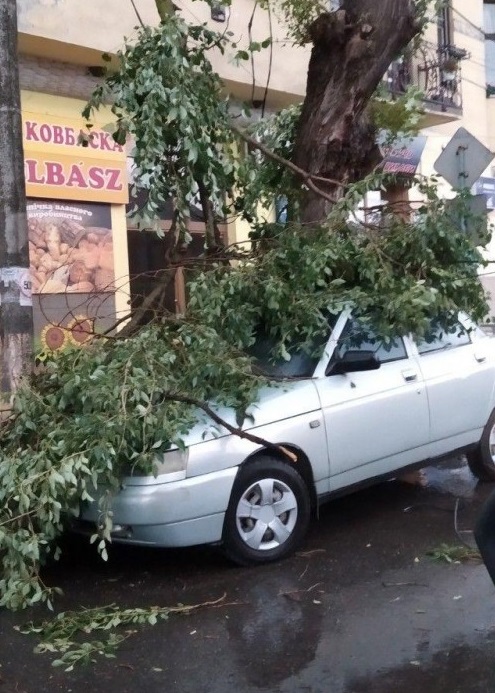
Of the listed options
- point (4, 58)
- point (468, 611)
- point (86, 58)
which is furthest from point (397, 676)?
point (86, 58)

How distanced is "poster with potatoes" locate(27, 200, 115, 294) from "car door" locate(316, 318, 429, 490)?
4884mm

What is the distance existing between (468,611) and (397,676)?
88 centimetres

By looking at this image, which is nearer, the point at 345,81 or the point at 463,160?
the point at 345,81

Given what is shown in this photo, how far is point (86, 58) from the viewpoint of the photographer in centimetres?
1100

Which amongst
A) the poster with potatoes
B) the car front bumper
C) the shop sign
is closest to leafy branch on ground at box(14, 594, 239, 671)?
the car front bumper

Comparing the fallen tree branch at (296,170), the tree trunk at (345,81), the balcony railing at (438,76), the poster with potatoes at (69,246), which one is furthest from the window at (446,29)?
the fallen tree branch at (296,170)

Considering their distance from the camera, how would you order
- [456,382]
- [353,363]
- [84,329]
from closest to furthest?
[353,363] < [84,329] < [456,382]

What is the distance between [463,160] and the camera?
930 cm

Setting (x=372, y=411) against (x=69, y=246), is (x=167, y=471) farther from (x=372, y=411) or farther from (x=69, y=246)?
(x=69, y=246)

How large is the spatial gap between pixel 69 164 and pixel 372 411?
629 centimetres

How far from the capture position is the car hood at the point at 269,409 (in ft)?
17.7

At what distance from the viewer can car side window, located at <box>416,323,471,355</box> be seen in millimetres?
6848

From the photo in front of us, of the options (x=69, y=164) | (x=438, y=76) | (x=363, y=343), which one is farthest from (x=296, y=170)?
(x=438, y=76)

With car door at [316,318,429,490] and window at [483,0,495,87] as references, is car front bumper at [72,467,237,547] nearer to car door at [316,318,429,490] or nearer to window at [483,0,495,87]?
car door at [316,318,429,490]
